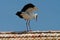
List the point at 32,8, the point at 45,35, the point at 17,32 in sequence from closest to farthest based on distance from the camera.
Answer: the point at 45,35 → the point at 17,32 → the point at 32,8

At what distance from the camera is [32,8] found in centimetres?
1900

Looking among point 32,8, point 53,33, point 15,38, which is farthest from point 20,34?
point 32,8

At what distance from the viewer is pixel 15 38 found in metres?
14.7

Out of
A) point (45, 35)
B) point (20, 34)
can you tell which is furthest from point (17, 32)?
point (45, 35)

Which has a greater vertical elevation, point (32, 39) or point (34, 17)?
point (34, 17)

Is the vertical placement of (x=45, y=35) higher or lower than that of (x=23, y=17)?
lower

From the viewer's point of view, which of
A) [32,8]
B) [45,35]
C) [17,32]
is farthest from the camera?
[32,8]

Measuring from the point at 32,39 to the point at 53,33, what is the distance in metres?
0.91

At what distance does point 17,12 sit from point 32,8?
891 mm

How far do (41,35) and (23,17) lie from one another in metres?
5.37

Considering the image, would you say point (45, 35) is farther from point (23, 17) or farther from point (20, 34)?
point (23, 17)

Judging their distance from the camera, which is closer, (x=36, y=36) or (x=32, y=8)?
(x=36, y=36)

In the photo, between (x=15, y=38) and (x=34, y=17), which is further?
(x=34, y=17)

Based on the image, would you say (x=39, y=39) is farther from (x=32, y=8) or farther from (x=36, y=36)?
(x=32, y=8)
